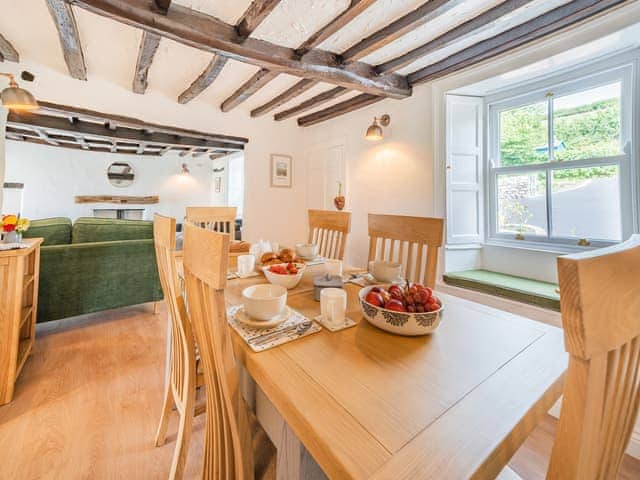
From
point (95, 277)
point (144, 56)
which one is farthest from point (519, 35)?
point (95, 277)

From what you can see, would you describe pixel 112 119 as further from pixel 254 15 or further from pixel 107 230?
pixel 254 15

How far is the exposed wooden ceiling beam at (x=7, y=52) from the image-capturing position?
2217mm

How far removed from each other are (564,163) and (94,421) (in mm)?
3597

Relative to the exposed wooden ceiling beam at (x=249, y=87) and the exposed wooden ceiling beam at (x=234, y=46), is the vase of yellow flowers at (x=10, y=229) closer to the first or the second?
the exposed wooden ceiling beam at (x=234, y=46)

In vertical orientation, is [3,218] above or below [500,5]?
below

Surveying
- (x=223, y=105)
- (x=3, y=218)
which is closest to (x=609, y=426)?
(x=3, y=218)

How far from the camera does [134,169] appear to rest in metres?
6.71

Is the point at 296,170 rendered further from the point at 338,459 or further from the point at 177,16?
the point at 338,459

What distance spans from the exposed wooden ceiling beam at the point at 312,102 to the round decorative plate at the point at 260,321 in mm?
2673

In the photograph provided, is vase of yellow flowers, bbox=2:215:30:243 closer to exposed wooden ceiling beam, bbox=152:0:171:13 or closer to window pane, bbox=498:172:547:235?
exposed wooden ceiling beam, bbox=152:0:171:13

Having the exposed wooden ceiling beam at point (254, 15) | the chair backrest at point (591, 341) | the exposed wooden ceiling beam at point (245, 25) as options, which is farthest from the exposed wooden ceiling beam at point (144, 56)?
the chair backrest at point (591, 341)

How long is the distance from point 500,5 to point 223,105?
2.98 m

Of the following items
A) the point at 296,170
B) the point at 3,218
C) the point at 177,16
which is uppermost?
the point at 177,16

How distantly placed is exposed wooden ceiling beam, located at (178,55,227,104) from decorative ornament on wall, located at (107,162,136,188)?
4.52 meters
